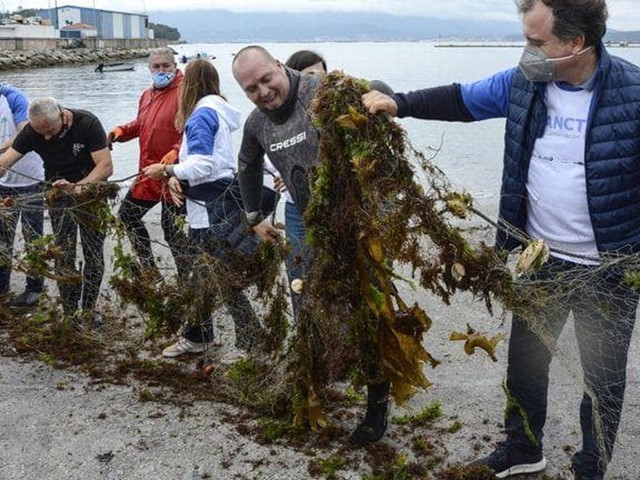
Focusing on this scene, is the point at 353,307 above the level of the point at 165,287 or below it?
above

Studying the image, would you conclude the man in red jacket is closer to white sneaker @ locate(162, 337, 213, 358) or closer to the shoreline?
white sneaker @ locate(162, 337, 213, 358)

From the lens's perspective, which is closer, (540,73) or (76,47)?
(540,73)

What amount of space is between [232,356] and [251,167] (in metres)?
1.65

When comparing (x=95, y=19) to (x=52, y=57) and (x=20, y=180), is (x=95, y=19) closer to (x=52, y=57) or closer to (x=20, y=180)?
(x=52, y=57)

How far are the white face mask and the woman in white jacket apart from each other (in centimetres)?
229

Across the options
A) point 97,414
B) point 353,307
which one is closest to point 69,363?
point 97,414

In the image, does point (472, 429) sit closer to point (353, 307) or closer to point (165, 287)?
point (353, 307)

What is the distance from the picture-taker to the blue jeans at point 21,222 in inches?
200

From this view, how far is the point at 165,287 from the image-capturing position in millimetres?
4660

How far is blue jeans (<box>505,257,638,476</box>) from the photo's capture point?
299 cm

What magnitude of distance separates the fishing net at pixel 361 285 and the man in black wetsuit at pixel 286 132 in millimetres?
235

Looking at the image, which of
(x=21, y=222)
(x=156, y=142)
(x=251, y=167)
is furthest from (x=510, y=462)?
(x=21, y=222)

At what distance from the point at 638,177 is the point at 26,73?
182ft

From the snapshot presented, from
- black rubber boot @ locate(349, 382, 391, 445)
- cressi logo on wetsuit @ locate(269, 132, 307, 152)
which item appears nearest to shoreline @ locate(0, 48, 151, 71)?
cressi logo on wetsuit @ locate(269, 132, 307, 152)
